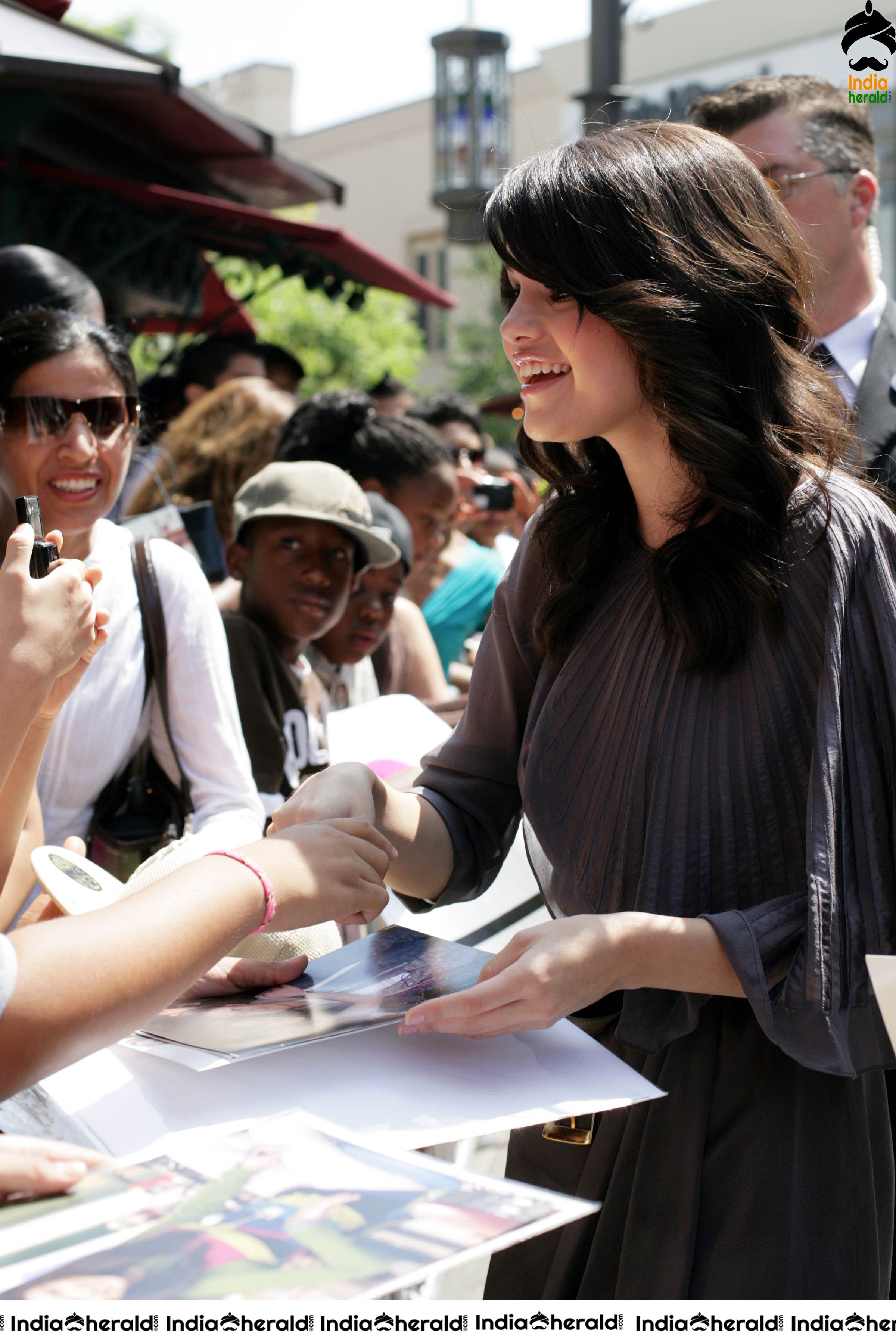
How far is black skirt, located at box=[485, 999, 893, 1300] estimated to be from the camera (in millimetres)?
1452

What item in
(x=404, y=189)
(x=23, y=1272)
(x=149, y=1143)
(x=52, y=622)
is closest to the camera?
(x=23, y=1272)

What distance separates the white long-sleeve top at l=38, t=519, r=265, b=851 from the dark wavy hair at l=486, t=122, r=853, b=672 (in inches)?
43.9

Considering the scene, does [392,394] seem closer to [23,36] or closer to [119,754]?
[23,36]

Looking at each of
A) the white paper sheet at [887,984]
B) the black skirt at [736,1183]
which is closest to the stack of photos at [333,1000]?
the black skirt at [736,1183]

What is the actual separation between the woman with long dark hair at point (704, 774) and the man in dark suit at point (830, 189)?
1.37 meters

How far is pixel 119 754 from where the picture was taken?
2.44 m

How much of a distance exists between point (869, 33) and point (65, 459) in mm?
2353

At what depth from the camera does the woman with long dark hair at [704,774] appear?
4.59 ft

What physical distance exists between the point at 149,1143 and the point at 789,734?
0.85 meters

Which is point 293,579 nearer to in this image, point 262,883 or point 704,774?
point 704,774

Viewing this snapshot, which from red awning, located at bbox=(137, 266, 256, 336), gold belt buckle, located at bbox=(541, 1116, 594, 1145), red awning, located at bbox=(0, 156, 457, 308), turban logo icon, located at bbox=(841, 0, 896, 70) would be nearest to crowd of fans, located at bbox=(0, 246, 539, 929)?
gold belt buckle, located at bbox=(541, 1116, 594, 1145)

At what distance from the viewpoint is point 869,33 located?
3264mm

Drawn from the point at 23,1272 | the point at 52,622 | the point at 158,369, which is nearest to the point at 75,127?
the point at 158,369

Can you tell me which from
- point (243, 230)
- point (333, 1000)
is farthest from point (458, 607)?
point (333, 1000)
